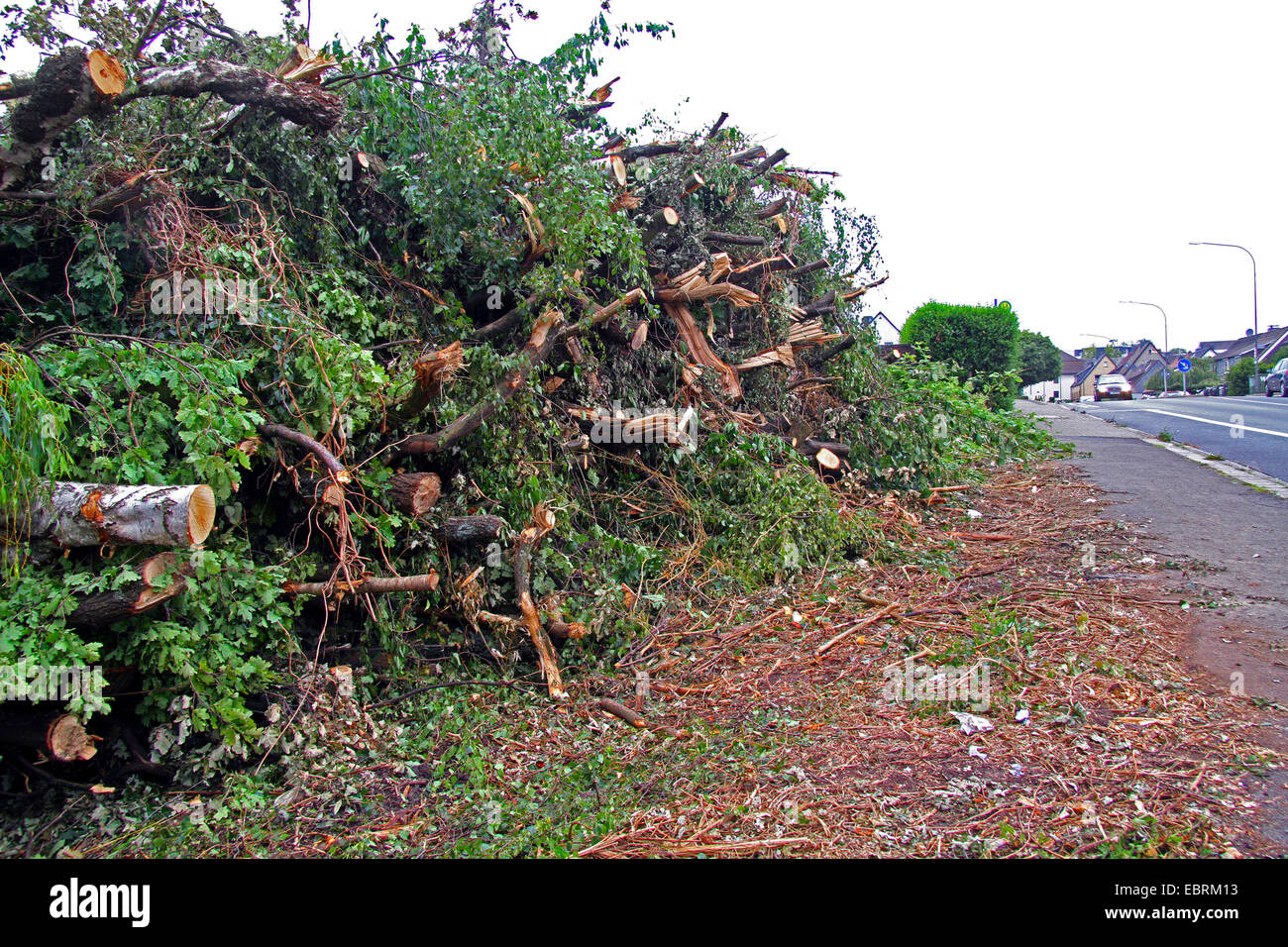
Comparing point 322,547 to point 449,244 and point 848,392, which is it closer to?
point 449,244

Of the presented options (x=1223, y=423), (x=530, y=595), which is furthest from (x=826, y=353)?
(x=1223, y=423)

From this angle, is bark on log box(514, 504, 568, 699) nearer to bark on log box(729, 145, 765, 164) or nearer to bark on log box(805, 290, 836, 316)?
bark on log box(805, 290, 836, 316)

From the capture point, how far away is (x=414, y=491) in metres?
4.12

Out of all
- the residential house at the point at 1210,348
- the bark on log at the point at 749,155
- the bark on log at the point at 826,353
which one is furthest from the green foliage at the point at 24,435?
the residential house at the point at 1210,348

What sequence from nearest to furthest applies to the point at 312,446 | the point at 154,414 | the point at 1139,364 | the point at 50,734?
the point at 50,734 < the point at 154,414 < the point at 312,446 < the point at 1139,364

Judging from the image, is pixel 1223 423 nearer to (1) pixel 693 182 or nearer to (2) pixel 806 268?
(2) pixel 806 268

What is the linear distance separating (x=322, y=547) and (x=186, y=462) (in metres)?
0.91

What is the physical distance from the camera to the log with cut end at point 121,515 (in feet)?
9.76

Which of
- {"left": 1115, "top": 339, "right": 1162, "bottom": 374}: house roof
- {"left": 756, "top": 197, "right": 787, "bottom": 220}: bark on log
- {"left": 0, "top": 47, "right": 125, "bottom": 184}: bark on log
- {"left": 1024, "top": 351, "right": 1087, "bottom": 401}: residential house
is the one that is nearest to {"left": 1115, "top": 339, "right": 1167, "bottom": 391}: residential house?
{"left": 1115, "top": 339, "right": 1162, "bottom": 374}: house roof

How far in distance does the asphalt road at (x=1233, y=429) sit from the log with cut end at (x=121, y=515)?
35.9 ft

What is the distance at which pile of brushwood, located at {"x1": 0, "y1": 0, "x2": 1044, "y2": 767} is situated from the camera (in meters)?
3.14

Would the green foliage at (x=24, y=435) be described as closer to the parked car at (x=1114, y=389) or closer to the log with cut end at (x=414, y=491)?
the log with cut end at (x=414, y=491)

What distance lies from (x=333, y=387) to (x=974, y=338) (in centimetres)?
1287

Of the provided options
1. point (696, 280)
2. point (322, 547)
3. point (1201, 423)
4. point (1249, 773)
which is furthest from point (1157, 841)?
point (1201, 423)
